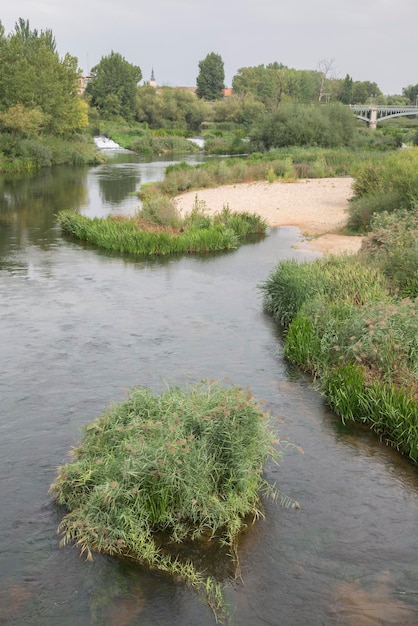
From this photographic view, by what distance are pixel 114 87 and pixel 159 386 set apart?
334 feet

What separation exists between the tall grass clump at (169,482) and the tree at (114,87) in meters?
96.0

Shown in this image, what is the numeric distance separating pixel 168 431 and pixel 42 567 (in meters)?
2.10

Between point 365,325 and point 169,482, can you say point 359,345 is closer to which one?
point 365,325

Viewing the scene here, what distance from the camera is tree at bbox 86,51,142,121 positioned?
100m

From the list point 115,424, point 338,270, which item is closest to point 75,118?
point 338,270

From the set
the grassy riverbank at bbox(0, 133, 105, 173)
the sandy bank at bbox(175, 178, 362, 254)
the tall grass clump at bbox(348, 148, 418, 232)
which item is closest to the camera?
the tall grass clump at bbox(348, 148, 418, 232)

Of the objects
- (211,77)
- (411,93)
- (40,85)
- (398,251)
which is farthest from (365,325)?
(411,93)

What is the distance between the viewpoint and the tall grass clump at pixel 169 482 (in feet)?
24.4

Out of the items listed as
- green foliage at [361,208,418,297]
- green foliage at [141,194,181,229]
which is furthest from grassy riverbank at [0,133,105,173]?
green foliage at [361,208,418,297]

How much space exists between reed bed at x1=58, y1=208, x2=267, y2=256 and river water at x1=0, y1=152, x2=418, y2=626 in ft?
5.73

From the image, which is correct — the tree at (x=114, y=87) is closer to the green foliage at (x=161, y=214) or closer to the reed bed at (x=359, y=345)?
the green foliage at (x=161, y=214)

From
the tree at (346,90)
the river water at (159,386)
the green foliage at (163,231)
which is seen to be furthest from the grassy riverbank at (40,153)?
the tree at (346,90)

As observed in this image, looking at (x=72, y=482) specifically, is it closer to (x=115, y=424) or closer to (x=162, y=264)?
(x=115, y=424)

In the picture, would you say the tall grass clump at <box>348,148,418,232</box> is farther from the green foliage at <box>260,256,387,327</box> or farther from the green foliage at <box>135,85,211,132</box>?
the green foliage at <box>135,85,211,132</box>
